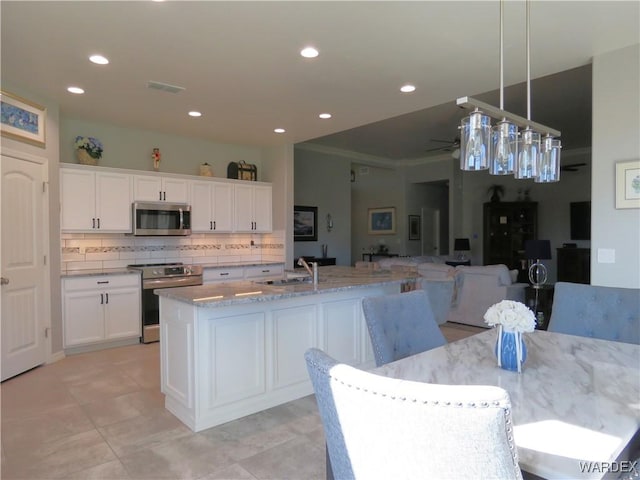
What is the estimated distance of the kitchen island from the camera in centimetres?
272

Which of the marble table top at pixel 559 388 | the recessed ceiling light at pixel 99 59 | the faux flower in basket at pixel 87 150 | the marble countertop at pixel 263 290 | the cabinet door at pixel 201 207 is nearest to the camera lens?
the marble table top at pixel 559 388

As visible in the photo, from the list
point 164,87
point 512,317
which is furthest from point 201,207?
point 512,317

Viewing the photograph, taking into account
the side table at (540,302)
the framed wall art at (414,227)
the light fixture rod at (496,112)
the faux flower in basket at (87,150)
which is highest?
the faux flower in basket at (87,150)

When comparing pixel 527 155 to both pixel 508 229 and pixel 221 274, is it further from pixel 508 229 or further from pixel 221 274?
pixel 508 229

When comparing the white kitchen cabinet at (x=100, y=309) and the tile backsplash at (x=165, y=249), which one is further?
the tile backsplash at (x=165, y=249)

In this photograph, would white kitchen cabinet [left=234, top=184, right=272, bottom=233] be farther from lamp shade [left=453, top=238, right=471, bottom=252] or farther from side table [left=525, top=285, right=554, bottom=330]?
lamp shade [left=453, top=238, right=471, bottom=252]

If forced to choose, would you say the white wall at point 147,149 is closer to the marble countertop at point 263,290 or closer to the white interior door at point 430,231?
the marble countertop at point 263,290

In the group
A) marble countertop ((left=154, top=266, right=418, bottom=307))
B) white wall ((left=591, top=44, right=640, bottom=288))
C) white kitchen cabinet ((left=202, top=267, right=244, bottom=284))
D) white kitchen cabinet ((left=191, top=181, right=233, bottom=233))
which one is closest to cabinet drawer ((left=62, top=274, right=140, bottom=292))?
white kitchen cabinet ((left=202, top=267, right=244, bottom=284))

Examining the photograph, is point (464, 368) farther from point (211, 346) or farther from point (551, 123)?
point (551, 123)

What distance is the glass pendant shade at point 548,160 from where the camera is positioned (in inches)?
81.2

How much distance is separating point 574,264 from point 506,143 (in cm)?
783

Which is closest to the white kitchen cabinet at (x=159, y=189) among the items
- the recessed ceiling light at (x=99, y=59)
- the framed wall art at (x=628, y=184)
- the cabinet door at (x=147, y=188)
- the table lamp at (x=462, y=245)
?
the cabinet door at (x=147, y=188)

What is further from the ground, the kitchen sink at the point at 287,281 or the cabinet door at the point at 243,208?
the cabinet door at the point at 243,208

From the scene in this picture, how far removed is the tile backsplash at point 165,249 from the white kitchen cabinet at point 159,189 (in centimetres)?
64
